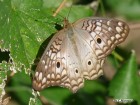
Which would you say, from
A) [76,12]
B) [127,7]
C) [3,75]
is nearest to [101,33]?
[76,12]

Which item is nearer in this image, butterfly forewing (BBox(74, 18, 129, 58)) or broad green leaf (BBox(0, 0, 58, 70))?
broad green leaf (BBox(0, 0, 58, 70))

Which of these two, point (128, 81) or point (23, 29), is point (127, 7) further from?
point (23, 29)

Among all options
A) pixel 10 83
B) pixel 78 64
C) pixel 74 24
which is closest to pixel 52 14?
pixel 74 24

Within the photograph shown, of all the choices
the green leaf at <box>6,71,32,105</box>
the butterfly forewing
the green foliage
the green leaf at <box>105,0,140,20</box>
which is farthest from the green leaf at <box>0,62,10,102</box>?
the green leaf at <box>105,0,140,20</box>

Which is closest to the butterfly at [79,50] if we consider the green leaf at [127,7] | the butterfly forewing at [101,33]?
the butterfly forewing at [101,33]

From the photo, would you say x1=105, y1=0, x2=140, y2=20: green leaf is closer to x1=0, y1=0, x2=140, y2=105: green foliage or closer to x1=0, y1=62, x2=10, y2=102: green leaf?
x1=0, y1=0, x2=140, y2=105: green foliage

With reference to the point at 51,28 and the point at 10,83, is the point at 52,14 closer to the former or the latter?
the point at 51,28
